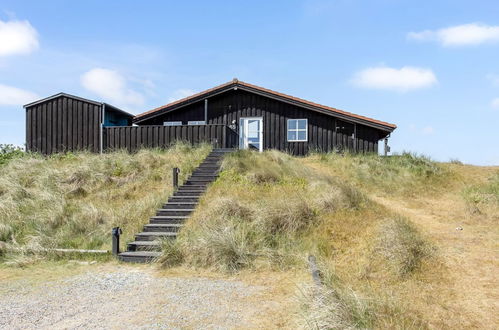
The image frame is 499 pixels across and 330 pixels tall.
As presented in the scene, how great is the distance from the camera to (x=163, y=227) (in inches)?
415

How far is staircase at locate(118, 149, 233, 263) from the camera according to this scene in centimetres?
934

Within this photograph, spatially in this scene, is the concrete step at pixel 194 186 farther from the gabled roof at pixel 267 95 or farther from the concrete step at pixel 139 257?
the gabled roof at pixel 267 95

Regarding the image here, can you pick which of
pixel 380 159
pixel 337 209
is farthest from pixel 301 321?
pixel 380 159

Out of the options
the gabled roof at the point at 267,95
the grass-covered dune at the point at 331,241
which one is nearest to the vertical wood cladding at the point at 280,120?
the gabled roof at the point at 267,95

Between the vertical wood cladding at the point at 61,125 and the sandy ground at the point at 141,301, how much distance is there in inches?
569

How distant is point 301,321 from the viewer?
493cm

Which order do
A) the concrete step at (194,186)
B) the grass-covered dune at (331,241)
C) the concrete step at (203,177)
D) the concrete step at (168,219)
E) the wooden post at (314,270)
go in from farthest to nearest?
the concrete step at (203,177)
the concrete step at (194,186)
the concrete step at (168,219)
the wooden post at (314,270)
the grass-covered dune at (331,241)

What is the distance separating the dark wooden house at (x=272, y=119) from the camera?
21.0 m

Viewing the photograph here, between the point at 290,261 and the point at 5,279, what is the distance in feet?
20.3

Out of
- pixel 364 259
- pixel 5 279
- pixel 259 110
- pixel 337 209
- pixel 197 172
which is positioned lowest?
pixel 5 279

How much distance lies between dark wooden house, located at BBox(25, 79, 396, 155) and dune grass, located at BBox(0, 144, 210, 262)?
2.01m

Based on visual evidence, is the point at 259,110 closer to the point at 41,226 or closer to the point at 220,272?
the point at 41,226

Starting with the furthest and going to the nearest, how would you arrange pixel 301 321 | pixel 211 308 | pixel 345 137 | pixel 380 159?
pixel 345 137, pixel 380 159, pixel 211 308, pixel 301 321

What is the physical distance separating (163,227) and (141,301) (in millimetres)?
4259
